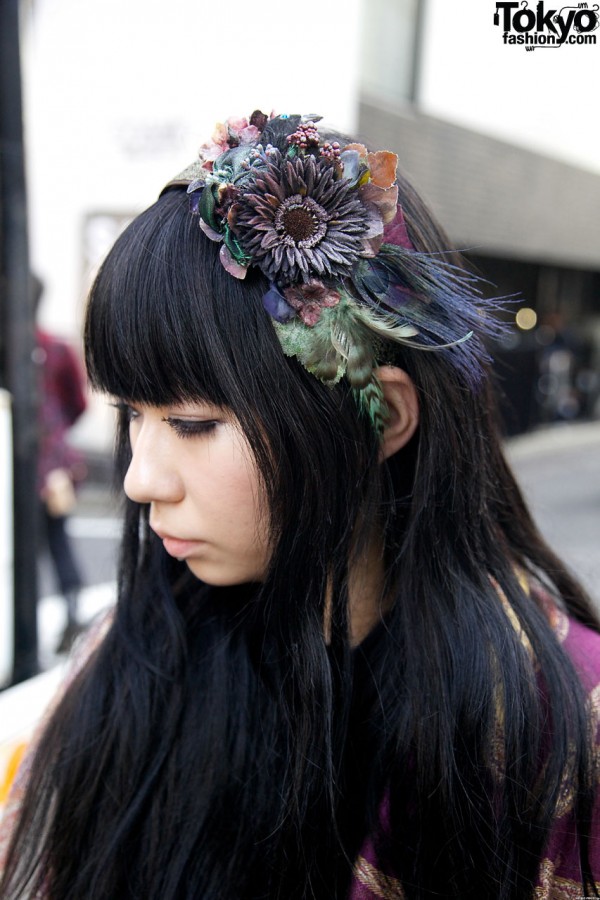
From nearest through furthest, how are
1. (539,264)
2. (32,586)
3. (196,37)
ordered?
(32,586) → (196,37) → (539,264)

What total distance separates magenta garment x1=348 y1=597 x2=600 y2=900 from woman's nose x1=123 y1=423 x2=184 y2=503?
23.5 inches

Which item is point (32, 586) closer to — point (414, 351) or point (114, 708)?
point (114, 708)

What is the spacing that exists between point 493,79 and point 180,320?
344 inches

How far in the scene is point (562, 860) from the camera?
1046 mm

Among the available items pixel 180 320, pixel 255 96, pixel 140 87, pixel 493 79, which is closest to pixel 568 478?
pixel 493 79

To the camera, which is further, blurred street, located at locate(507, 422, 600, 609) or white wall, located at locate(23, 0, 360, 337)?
white wall, located at locate(23, 0, 360, 337)

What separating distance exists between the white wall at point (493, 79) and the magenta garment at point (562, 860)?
23.7 ft

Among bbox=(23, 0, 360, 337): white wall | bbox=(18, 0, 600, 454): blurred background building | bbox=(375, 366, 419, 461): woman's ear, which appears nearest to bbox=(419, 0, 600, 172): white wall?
bbox=(18, 0, 600, 454): blurred background building

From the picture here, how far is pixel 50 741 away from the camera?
4.41ft

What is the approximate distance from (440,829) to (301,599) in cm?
40

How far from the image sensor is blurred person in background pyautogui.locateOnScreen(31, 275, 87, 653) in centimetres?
380

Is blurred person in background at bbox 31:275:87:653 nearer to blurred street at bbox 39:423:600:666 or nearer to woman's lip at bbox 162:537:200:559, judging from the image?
blurred street at bbox 39:423:600:666

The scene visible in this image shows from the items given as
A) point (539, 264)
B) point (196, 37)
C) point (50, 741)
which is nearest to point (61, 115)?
point (196, 37)

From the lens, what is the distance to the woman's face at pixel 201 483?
1013 mm
